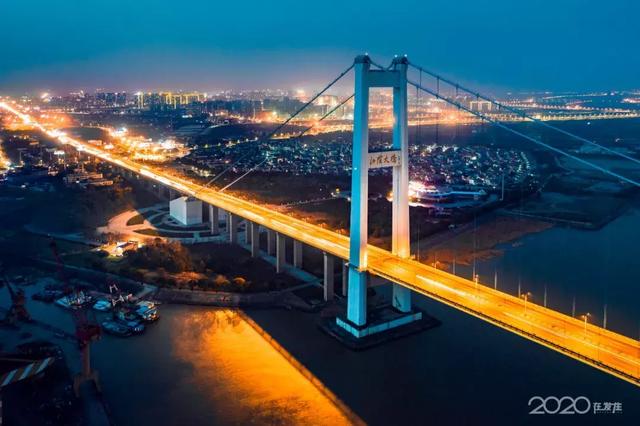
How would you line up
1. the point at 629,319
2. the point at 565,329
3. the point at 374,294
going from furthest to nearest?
the point at 374,294 → the point at 629,319 → the point at 565,329

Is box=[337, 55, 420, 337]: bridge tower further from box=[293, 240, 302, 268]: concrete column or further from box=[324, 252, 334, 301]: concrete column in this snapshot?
box=[293, 240, 302, 268]: concrete column

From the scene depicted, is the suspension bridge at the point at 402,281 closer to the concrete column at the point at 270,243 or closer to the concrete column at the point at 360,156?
the concrete column at the point at 360,156

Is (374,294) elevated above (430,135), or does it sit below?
below

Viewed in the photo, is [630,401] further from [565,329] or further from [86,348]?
[86,348]

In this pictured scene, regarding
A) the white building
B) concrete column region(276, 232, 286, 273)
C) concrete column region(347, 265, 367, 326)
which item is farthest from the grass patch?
concrete column region(347, 265, 367, 326)

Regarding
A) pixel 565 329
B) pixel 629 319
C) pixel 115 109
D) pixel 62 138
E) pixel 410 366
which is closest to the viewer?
pixel 565 329

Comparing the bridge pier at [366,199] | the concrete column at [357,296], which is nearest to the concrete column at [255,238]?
the bridge pier at [366,199]

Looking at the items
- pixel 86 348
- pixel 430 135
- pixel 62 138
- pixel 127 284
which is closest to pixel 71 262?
pixel 127 284
